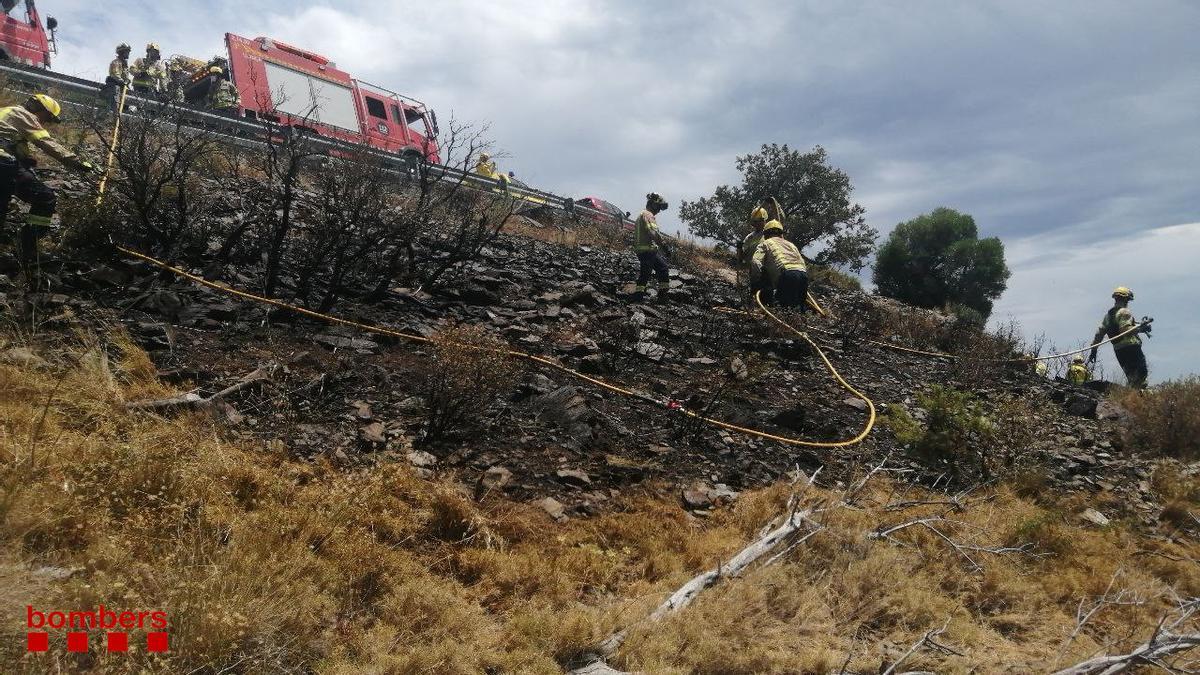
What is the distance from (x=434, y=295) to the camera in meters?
7.20

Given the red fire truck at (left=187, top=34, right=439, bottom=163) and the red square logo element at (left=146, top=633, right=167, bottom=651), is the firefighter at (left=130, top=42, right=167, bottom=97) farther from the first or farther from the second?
the red square logo element at (left=146, top=633, right=167, bottom=651)

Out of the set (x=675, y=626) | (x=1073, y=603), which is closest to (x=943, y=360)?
(x=1073, y=603)

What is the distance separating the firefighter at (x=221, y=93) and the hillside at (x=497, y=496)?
24.6 ft

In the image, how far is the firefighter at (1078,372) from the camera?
1033 cm

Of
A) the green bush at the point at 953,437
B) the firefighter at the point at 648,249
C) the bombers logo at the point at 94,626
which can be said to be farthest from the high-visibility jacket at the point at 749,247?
the bombers logo at the point at 94,626

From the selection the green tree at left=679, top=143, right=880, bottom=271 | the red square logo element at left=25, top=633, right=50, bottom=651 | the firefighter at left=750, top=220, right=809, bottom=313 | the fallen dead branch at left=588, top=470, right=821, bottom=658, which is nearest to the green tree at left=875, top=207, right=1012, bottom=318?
the green tree at left=679, top=143, right=880, bottom=271

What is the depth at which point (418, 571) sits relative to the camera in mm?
3035

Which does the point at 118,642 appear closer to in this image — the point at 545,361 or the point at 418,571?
the point at 418,571

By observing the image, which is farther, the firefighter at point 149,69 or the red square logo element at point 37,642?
the firefighter at point 149,69

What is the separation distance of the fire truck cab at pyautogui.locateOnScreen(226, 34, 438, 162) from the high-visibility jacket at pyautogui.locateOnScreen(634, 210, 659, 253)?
21.8 feet

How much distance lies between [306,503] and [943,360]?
961 cm

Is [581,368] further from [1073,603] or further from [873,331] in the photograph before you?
[873,331]

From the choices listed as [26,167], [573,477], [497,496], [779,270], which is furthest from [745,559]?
[26,167]

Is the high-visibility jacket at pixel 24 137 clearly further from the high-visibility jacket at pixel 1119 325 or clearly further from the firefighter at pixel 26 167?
the high-visibility jacket at pixel 1119 325
